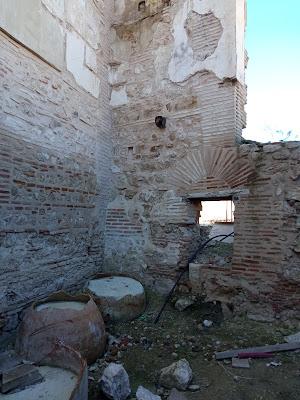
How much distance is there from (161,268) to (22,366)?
8.10ft

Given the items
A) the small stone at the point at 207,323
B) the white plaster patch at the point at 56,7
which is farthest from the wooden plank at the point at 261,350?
the white plaster patch at the point at 56,7

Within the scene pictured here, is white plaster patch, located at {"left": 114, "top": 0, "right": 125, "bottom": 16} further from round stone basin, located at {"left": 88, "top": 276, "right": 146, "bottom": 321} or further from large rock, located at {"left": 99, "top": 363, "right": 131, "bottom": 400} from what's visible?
large rock, located at {"left": 99, "top": 363, "right": 131, "bottom": 400}

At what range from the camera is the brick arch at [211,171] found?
175 inches

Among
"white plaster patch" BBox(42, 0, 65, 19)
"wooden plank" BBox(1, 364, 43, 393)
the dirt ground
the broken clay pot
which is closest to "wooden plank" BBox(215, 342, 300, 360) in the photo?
the dirt ground

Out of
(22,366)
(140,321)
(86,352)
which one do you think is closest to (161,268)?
(140,321)

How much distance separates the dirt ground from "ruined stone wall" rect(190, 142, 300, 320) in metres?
0.26

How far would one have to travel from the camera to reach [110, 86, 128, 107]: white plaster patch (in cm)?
571

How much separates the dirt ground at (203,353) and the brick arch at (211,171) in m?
1.65

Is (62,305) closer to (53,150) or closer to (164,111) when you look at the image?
(53,150)

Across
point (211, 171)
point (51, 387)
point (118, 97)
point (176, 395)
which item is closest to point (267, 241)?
point (211, 171)

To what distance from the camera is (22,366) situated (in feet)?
9.77

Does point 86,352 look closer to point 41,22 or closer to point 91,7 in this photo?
point 41,22

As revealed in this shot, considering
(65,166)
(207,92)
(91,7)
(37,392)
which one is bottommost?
(37,392)

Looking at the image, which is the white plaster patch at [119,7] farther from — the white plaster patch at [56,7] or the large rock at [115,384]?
the large rock at [115,384]
